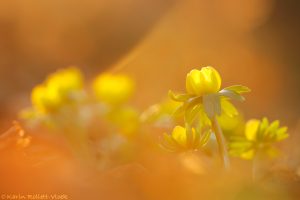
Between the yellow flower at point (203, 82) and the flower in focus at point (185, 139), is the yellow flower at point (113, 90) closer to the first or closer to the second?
the yellow flower at point (203, 82)

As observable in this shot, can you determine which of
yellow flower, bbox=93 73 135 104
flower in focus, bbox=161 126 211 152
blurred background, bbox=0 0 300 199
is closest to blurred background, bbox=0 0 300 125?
blurred background, bbox=0 0 300 199

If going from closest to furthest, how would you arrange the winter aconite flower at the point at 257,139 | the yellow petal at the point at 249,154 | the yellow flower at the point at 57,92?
the winter aconite flower at the point at 257,139, the yellow petal at the point at 249,154, the yellow flower at the point at 57,92

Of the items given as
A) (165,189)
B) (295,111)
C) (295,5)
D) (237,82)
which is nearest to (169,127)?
(165,189)

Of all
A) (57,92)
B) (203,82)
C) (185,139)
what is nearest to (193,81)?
(203,82)

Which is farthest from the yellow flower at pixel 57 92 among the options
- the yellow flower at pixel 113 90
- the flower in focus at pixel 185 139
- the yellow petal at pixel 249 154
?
the flower in focus at pixel 185 139

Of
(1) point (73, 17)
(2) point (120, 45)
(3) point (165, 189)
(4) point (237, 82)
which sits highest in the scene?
(1) point (73, 17)

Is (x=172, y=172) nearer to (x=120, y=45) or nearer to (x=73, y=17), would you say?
(x=120, y=45)

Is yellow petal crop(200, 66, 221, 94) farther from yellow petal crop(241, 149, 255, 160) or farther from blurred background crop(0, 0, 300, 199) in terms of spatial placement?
blurred background crop(0, 0, 300, 199)
